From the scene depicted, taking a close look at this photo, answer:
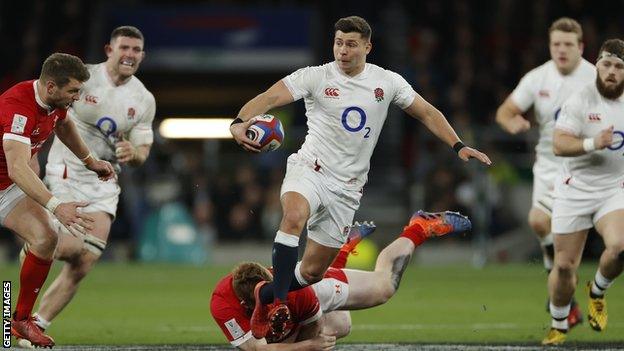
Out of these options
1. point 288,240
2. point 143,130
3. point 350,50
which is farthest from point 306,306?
point 143,130

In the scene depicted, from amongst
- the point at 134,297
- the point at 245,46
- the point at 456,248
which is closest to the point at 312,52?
the point at 245,46

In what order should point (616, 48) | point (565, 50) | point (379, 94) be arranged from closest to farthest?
point (379, 94) → point (616, 48) → point (565, 50)

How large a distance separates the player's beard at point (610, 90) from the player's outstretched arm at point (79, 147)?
413 centimetres

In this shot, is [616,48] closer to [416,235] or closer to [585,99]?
[585,99]

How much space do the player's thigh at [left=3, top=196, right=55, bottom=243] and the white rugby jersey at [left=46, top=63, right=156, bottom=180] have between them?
1341 millimetres

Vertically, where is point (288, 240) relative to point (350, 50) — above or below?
below

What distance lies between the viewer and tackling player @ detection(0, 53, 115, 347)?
8.88 m

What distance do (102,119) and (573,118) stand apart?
13.4 feet

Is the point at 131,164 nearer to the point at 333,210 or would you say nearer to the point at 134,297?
the point at 333,210

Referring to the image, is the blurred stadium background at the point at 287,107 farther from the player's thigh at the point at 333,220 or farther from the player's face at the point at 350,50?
the player's face at the point at 350,50

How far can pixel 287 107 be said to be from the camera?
77.7ft

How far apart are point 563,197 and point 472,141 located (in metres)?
9.86

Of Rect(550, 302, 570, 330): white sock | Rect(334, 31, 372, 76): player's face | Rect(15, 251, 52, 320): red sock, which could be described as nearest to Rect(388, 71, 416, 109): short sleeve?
Rect(334, 31, 372, 76): player's face

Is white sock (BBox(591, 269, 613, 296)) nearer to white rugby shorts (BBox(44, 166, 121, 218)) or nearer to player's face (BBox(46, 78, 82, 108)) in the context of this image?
white rugby shorts (BBox(44, 166, 121, 218))
